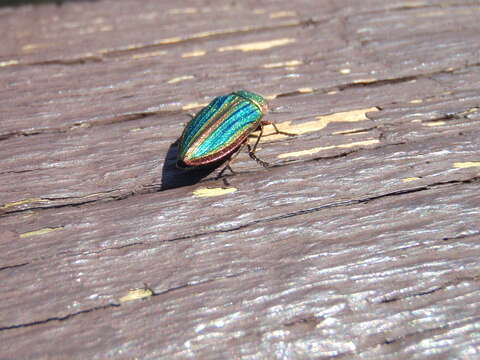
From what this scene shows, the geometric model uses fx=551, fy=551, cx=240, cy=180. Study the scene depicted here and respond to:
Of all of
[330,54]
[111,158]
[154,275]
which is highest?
[330,54]

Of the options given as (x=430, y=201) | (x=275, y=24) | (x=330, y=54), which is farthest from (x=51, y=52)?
(x=430, y=201)

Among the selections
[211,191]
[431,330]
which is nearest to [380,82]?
[211,191]

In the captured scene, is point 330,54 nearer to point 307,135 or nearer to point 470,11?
point 307,135

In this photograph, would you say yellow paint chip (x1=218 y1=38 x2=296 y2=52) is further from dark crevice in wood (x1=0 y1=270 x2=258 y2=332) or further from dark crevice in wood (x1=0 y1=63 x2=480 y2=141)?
dark crevice in wood (x1=0 y1=270 x2=258 y2=332)

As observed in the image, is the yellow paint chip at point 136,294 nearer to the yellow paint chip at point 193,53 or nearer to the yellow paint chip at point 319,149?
the yellow paint chip at point 319,149

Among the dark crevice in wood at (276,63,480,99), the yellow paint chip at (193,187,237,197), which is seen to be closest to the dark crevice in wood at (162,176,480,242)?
the yellow paint chip at (193,187,237,197)

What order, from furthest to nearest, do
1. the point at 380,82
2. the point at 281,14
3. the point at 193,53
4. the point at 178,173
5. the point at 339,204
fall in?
1. the point at 281,14
2. the point at 193,53
3. the point at 380,82
4. the point at 178,173
5. the point at 339,204

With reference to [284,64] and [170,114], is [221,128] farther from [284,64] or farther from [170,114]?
[284,64]
